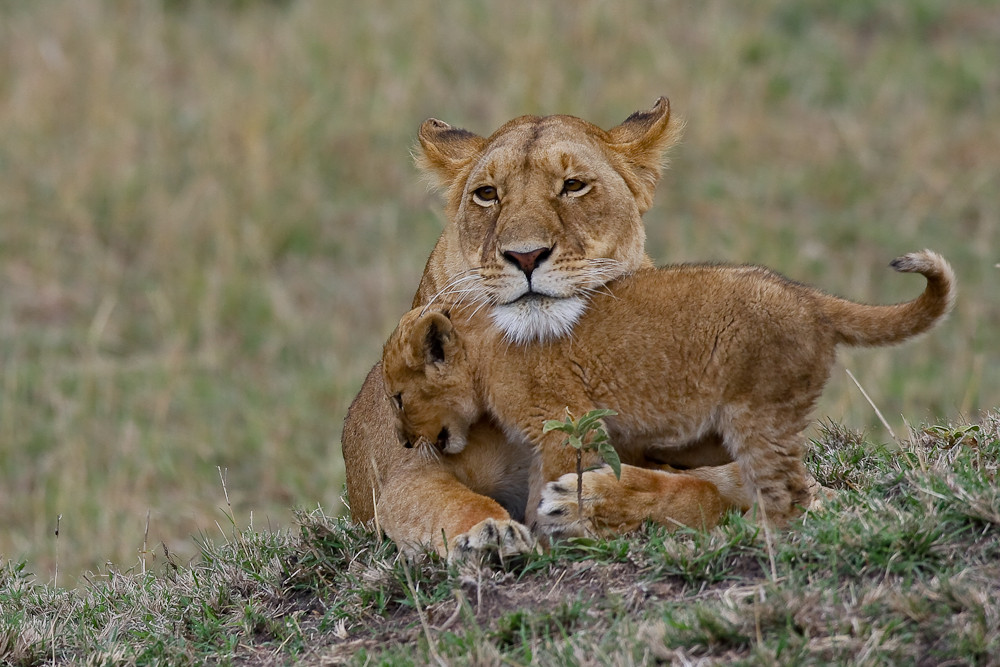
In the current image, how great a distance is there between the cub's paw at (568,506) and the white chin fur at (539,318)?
0.44 meters

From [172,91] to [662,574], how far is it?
1071cm

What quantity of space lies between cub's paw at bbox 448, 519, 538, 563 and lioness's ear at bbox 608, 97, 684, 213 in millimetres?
1371

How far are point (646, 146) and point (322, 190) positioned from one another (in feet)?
26.1

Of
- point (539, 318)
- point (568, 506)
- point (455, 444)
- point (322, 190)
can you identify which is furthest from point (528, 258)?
point (322, 190)

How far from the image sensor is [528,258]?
14.3ft

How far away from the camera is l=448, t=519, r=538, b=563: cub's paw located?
4.19 meters

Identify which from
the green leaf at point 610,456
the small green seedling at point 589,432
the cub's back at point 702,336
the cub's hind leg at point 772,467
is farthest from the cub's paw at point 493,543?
the cub's hind leg at point 772,467

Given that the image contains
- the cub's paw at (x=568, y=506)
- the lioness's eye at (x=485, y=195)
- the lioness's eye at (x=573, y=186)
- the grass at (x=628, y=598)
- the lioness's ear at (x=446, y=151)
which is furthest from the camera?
the lioness's ear at (x=446, y=151)

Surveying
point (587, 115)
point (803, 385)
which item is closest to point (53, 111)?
point (587, 115)

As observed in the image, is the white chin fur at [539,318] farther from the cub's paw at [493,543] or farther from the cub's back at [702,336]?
the cub's paw at [493,543]

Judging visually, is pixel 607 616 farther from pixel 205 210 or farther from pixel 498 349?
pixel 205 210

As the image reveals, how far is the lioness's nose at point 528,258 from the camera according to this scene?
4.34 m

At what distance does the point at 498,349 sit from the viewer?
443 cm

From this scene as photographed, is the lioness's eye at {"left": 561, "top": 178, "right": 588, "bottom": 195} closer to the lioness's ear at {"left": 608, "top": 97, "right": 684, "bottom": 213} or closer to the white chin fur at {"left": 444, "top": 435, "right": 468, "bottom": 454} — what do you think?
the lioness's ear at {"left": 608, "top": 97, "right": 684, "bottom": 213}
